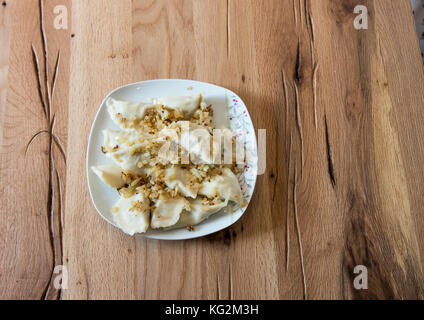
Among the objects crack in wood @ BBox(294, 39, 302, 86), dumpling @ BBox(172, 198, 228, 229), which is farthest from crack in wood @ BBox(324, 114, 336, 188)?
dumpling @ BBox(172, 198, 228, 229)

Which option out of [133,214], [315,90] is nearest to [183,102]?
[133,214]

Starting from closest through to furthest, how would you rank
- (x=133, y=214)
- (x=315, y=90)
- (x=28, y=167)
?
(x=133, y=214), (x=28, y=167), (x=315, y=90)

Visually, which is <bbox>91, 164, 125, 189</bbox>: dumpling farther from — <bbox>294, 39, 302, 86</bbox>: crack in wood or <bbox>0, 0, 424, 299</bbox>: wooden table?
<bbox>294, 39, 302, 86</bbox>: crack in wood

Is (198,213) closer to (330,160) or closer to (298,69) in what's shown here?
(330,160)
